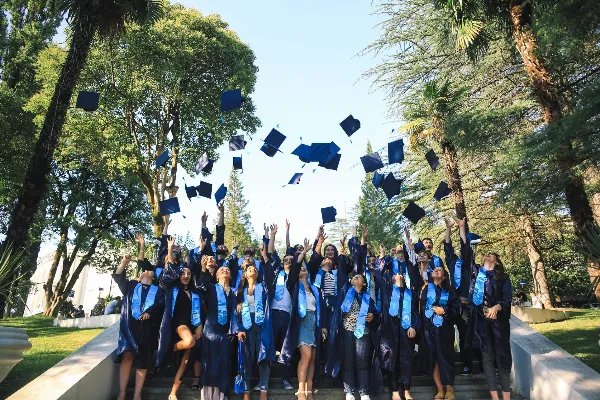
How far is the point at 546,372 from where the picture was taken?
5652 millimetres

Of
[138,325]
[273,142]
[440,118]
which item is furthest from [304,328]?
[440,118]

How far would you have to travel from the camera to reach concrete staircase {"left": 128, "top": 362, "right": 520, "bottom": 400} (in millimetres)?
6258

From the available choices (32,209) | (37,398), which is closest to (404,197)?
(32,209)

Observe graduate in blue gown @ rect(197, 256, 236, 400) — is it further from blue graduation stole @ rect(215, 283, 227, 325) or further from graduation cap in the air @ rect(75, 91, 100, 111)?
graduation cap in the air @ rect(75, 91, 100, 111)

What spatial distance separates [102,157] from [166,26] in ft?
19.4

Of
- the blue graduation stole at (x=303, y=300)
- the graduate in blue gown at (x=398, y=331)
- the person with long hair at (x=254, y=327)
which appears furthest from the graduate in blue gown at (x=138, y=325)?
the graduate in blue gown at (x=398, y=331)

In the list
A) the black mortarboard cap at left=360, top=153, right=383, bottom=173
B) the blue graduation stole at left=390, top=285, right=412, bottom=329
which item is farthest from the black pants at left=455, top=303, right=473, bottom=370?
the black mortarboard cap at left=360, top=153, right=383, bottom=173

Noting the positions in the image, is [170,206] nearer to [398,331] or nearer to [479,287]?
[398,331]

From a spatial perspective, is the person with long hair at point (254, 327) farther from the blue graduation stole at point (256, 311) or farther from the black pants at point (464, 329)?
the black pants at point (464, 329)

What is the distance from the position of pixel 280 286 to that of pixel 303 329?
2.16 feet

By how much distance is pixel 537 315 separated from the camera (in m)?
13.1

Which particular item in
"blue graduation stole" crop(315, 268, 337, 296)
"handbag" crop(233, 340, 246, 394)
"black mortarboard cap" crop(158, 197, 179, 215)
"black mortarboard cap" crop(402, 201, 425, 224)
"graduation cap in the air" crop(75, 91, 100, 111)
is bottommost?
"handbag" crop(233, 340, 246, 394)

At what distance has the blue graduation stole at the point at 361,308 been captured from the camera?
6229 mm

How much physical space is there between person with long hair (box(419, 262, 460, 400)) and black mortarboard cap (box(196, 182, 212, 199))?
5.55 metres
